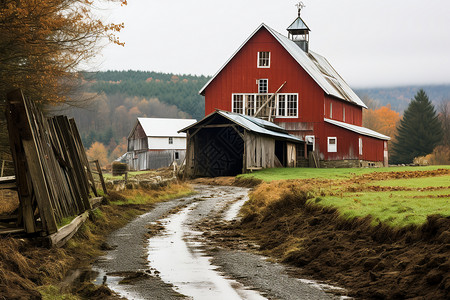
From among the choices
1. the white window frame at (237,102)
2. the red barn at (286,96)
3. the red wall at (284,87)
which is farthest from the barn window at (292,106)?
the white window frame at (237,102)

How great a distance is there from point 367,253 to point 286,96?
39.2 metres

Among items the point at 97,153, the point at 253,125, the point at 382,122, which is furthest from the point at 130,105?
the point at 253,125

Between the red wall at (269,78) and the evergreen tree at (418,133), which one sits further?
the evergreen tree at (418,133)

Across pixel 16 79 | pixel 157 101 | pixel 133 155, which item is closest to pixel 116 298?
pixel 16 79

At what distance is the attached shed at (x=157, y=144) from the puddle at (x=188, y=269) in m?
59.4

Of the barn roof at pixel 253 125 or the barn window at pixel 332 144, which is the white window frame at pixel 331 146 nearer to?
the barn window at pixel 332 144

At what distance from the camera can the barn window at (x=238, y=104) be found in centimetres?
5009

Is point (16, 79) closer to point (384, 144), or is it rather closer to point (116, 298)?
point (116, 298)

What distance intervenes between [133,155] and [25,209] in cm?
7155

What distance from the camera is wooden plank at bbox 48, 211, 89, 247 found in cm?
1141

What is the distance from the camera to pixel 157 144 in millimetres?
76500

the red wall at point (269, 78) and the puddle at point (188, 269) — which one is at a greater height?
the red wall at point (269, 78)

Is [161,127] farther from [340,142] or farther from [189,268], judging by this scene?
[189,268]

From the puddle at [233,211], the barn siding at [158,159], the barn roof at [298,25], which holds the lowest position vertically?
the puddle at [233,211]
